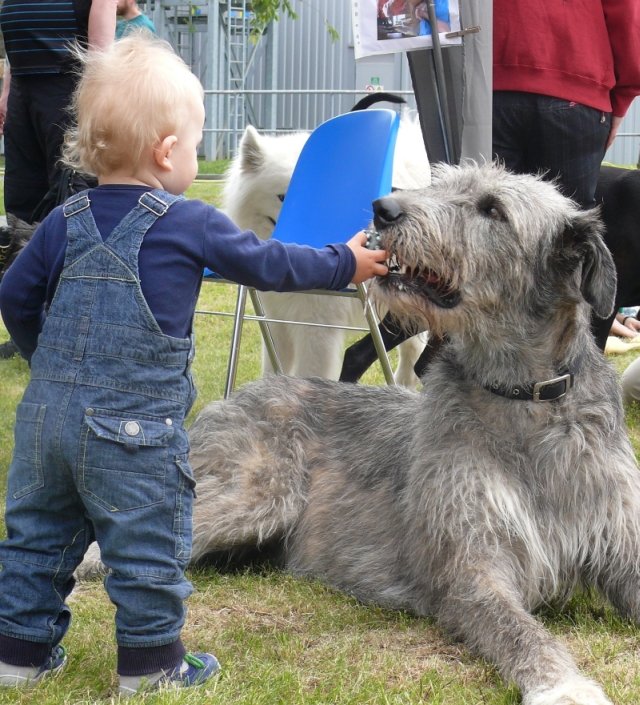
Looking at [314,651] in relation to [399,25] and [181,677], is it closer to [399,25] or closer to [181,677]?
[181,677]

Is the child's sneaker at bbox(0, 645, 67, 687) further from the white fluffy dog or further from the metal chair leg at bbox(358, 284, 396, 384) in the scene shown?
the white fluffy dog

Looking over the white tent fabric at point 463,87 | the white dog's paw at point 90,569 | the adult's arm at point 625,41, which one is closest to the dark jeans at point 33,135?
the white tent fabric at point 463,87

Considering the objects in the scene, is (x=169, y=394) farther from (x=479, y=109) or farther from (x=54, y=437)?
(x=479, y=109)

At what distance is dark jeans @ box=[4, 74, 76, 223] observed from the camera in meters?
5.98

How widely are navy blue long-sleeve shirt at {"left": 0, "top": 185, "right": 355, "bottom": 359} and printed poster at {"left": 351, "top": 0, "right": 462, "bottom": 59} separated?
179cm

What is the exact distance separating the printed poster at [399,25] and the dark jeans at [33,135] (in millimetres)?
2078

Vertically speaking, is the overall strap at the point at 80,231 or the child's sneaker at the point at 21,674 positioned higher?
the overall strap at the point at 80,231

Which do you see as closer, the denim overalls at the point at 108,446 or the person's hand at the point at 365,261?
the denim overalls at the point at 108,446

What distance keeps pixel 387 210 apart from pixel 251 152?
3.45m

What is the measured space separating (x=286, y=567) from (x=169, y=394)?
152 cm

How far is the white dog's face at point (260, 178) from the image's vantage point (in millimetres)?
6496

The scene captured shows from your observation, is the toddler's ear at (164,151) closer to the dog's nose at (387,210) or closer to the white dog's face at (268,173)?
the dog's nose at (387,210)

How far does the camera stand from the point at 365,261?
10.4 feet

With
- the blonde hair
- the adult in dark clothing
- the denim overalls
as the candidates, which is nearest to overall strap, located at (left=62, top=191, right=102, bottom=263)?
the denim overalls
